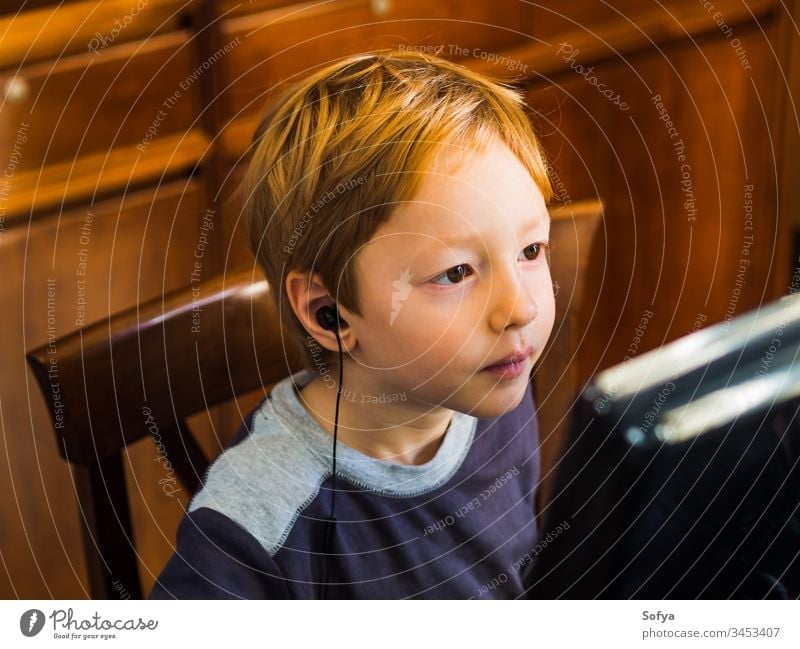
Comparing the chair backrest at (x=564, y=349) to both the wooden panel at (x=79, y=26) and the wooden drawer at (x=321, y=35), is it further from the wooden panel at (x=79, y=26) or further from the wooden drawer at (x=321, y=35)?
the wooden panel at (x=79, y=26)

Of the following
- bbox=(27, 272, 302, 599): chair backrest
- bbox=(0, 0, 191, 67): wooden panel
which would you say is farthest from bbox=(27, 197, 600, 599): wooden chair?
bbox=(0, 0, 191, 67): wooden panel

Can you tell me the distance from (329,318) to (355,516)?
10 centimetres

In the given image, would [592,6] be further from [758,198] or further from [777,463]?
[777,463]

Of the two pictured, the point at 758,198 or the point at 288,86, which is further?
the point at 758,198

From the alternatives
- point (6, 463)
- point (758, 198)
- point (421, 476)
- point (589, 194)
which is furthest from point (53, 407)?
point (758, 198)

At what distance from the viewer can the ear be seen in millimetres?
540

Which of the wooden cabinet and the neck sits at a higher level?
the wooden cabinet

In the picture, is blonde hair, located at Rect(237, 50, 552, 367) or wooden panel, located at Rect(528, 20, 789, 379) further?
wooden panel, located at Rect(528, 20, 789, 379)

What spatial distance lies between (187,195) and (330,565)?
201 millimetres

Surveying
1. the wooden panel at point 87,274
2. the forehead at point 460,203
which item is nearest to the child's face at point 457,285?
the forehead at point 460,203

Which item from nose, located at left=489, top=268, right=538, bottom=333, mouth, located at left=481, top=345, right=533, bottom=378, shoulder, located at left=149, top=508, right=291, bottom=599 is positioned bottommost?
shoulder, located at left=149, top=508, right=291, bottom=599

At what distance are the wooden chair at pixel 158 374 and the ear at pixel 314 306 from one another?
0.08 feet

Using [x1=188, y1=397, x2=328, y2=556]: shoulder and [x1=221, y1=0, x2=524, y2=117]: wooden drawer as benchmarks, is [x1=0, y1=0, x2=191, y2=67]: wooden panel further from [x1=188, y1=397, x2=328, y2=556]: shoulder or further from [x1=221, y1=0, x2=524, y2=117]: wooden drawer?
[x1=188, y1=397, x2=328, y2=556]: shoulder

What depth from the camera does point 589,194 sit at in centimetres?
61
